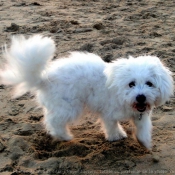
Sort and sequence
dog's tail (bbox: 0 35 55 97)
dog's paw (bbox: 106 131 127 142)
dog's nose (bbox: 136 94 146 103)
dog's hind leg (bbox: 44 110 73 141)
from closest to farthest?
dog's nose (bbox: 136 94 146 103) < dog's tail (bbox: 0 35 55 97) < dog's hind leg (bbox: 44 110 73 141) < dog's paw (bbox: 106 131 127 142)

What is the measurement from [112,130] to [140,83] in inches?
26.5

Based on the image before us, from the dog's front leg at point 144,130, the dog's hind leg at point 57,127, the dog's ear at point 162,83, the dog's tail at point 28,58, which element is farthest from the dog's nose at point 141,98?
the dog's tail at point 28,58

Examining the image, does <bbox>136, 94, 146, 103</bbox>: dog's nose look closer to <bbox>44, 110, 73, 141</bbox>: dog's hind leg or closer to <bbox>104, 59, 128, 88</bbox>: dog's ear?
<bbox>104, 59, 128, 88</bbox>: dog's ear

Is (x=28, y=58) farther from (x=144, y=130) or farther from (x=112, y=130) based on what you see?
(x=144, y=130)

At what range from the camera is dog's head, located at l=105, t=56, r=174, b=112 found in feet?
10.8

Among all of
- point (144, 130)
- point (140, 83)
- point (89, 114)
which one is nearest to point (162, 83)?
point (140, 83)

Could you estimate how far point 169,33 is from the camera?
667 centimetres

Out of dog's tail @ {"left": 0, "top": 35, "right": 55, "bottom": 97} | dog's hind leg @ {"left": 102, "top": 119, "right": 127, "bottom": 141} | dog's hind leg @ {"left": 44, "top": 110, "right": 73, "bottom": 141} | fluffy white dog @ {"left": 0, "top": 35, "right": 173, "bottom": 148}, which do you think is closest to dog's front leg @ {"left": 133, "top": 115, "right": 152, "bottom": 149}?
fluffy white dog @ {"left": 0, "top": 35, "right": 173, "bottom": 148}

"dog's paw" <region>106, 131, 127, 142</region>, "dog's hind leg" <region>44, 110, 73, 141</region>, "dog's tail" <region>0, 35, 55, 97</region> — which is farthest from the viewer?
"dog's paw" <region>106, 131, 127, 142</region>

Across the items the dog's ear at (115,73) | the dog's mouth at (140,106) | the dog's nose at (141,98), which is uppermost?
the dog's ear at (115,73)

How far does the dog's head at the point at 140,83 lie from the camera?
3299mm

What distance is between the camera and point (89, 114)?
3.99 meters

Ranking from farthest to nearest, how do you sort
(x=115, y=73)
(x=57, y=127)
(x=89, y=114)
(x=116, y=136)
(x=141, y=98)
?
(x=89, y=114), (x=116, y=136), (x=57, y=127), (x=115, y=73), (x=141, y=98)

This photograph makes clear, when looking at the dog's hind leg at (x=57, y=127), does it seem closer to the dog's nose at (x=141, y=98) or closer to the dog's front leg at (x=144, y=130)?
the dog's front leg at (x=144, y=130)
